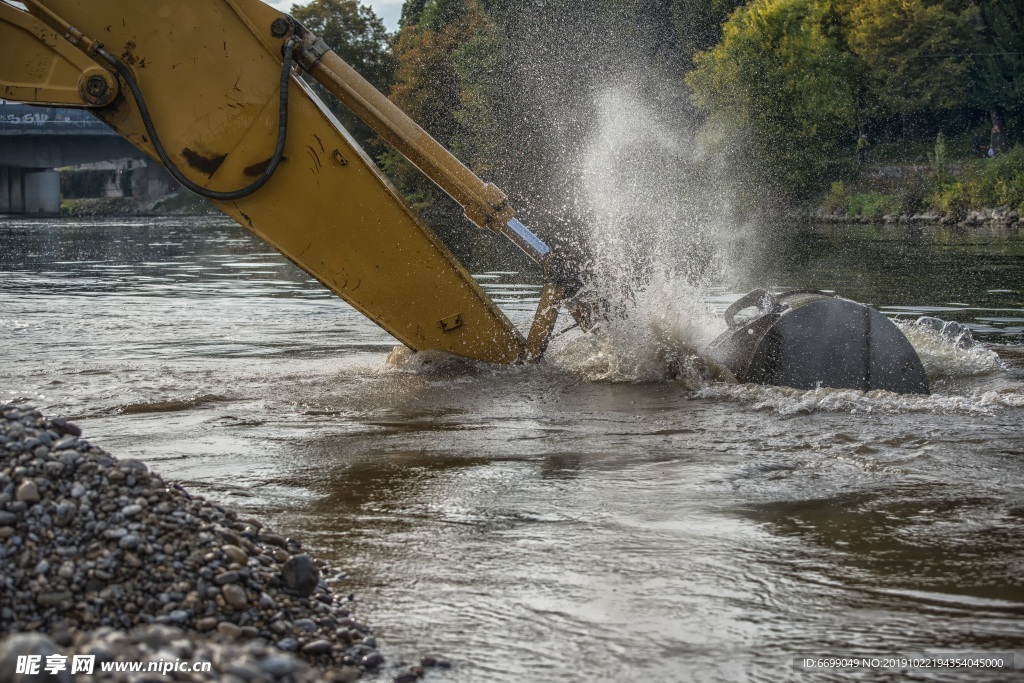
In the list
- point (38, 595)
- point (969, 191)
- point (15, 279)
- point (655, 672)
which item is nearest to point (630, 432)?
point (655, 672)

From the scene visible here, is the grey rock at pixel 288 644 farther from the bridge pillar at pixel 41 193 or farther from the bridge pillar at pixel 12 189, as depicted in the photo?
the bridge pillar at pixel 41 193

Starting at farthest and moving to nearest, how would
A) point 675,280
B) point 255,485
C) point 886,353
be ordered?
point 675,280, point 886,353, point 255,485

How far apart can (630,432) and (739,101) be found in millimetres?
48399

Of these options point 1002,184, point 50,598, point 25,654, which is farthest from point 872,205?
point 25,654

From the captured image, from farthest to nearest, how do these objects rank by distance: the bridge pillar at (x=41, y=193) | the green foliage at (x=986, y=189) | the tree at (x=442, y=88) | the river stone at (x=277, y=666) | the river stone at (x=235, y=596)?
the bridge pillar at (x=41, y=193)
the tree at (x=442, y=88)
the green foliage at (x=986, y=189)
the river stone at (x=235, y=596)
the river stone at (x=277, y=666)

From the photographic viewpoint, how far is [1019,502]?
5.93 m

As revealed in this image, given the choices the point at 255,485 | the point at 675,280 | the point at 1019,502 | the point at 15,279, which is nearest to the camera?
the point at 1019,502

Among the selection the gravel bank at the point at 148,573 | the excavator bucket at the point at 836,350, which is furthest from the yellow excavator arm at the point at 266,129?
the gravel bank at the point at 148,573

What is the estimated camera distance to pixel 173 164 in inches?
341

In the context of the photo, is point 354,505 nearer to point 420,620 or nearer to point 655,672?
point 420,620

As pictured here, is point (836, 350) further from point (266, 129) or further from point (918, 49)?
point (918, 49)

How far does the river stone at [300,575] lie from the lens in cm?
452

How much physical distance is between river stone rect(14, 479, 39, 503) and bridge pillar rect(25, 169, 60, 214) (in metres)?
76.5

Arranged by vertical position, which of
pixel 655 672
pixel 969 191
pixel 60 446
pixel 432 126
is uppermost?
pixel 432 126
